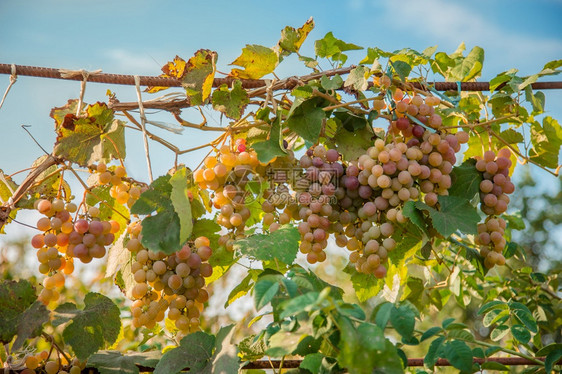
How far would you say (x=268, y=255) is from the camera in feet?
2.81

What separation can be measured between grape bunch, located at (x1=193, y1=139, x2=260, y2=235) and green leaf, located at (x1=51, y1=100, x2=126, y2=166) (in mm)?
196

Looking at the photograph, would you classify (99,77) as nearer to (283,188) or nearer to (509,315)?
(283,188)

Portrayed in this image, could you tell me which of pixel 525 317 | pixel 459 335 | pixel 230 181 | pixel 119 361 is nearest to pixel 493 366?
pixel 459 335

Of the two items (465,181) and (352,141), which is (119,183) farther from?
(465,181)

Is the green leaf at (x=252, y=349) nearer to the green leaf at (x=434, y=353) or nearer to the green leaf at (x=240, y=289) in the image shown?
the green leaf at (x=240, y=289)

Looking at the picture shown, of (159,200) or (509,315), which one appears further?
(509,315)

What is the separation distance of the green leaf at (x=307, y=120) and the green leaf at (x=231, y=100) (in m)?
0.10

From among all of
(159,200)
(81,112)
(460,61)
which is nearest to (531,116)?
(460,61)

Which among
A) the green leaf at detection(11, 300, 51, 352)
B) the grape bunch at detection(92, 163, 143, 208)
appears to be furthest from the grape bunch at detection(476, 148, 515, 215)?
the green leaf at detection(11, 300, 51, 352)

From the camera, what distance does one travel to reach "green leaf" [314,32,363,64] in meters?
1.16

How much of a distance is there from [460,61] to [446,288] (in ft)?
2.30

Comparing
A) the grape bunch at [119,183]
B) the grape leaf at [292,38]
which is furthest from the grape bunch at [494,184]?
the grape bunch at [119,183]

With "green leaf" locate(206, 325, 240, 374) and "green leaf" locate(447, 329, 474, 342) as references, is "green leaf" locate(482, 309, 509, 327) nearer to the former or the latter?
"green leaf" locate(447, 329, 474, 342)

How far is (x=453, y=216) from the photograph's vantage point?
96 centimetres
